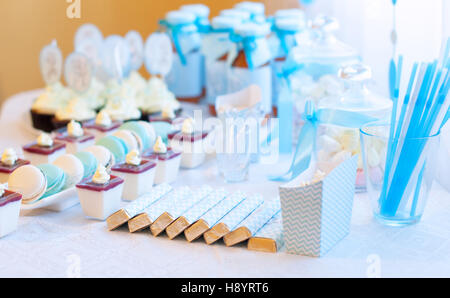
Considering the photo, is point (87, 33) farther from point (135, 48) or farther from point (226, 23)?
point (226, 23)

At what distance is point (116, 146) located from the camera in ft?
3.60

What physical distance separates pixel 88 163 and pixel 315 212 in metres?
0.41

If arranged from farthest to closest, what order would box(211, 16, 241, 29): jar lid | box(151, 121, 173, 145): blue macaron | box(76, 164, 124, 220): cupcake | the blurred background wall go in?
the blurred background wall, box(211, 16, 241, 29): jar lid, box(151, 121, 173, 145): blue macaron, box(76, 164, 124, 220): cupcake

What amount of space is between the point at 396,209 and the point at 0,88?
1915 mm

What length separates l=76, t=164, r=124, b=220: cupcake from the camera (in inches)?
36.4

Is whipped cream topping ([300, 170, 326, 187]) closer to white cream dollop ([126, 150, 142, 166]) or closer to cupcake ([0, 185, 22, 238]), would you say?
white cream dollop ([126, 150, 142, 166])

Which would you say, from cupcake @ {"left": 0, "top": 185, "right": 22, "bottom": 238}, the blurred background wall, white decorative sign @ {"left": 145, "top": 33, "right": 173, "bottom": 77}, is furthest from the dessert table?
the blurred background wall

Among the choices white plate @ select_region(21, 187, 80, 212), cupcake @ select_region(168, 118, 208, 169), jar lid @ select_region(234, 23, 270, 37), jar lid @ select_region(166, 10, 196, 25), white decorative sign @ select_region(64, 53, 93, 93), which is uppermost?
jar lid @ select_region(166, 10, 196, 25)

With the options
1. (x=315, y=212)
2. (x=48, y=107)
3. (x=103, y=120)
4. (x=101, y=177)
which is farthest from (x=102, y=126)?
(x=315, y=212)

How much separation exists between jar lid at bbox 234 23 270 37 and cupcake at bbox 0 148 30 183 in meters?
0.55

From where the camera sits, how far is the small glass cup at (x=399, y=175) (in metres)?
0.87

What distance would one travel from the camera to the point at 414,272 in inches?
30.0

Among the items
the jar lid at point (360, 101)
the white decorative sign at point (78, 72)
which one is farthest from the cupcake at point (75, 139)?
the jar lid at point (360, 101)
